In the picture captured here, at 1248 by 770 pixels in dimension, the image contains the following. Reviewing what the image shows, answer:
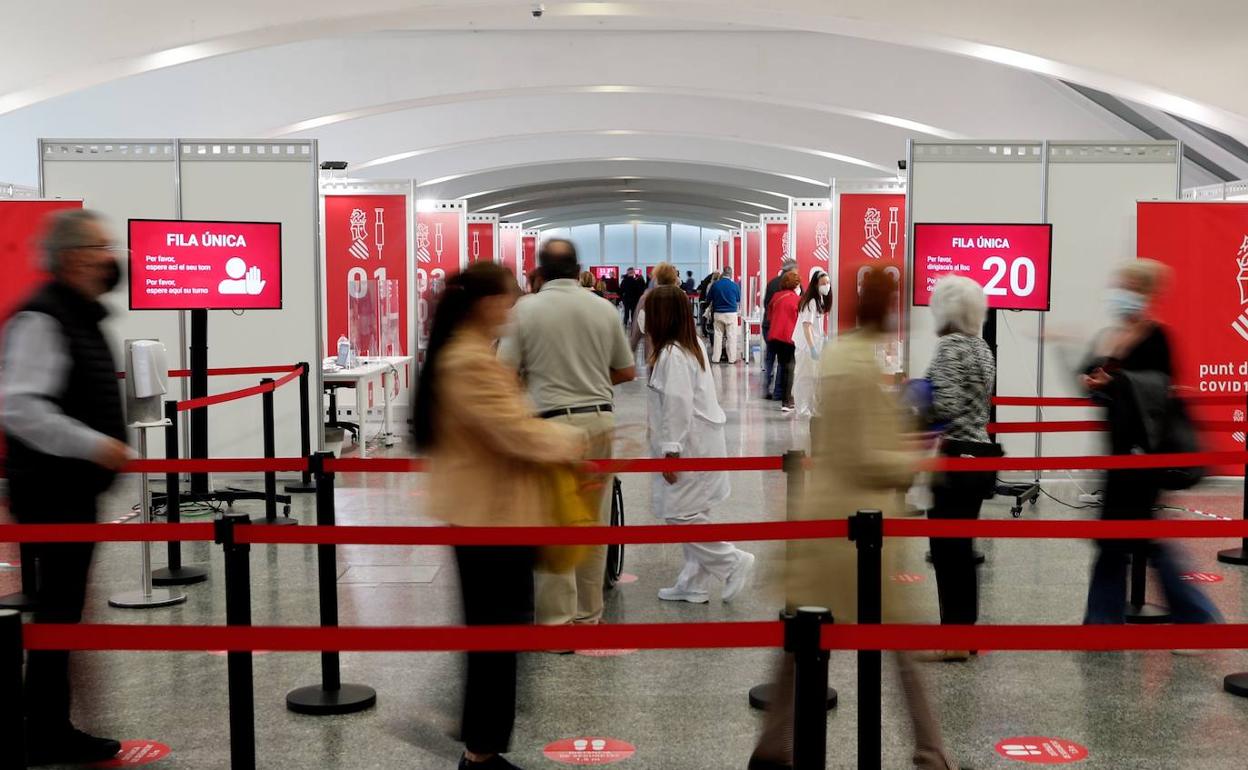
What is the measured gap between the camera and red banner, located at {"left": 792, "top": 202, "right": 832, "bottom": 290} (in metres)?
16.7

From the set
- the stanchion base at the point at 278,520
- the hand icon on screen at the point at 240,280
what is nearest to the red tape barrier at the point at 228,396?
the hand icon on screen at the point at 240,280

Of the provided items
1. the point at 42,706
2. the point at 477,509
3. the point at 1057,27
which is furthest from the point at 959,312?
the point at 1057,27

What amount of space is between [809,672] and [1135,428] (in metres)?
2.77

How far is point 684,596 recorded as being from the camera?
19.6 ft

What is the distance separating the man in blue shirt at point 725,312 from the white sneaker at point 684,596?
47.1ft

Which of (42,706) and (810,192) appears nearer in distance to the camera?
(42,706)

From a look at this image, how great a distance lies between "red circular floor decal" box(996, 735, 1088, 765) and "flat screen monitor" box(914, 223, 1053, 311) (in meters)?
4.65

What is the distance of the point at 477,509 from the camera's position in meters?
3.43

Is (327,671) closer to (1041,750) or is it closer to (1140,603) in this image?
(1041,750)

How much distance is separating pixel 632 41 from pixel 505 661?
1423 centimetres

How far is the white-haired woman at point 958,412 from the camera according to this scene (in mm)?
4949

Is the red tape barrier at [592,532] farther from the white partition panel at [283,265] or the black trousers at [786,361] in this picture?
the black trousers at [786,361]

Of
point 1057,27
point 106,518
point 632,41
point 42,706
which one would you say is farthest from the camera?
point 632,41

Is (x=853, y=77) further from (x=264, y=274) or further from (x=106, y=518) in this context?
(x=106, y=518)
